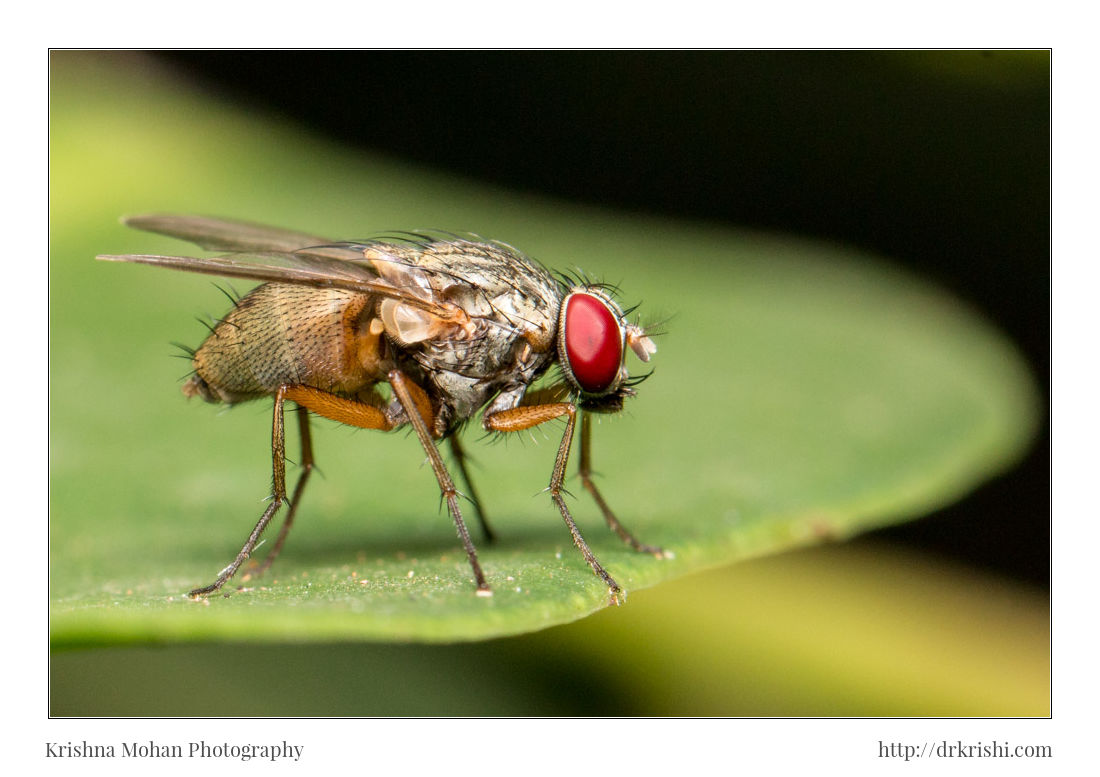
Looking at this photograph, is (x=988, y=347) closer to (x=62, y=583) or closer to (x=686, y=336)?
(x=686, y=336)

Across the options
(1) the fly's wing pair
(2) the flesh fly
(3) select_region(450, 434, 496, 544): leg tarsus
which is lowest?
(3) select_region(450, 434, 496, 544): leg tarsus

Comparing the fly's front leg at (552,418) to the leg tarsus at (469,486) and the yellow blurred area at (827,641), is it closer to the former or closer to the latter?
the leg tarsus at (469,486)

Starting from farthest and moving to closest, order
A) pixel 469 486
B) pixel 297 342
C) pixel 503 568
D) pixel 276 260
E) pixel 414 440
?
pixel 414 440 < pixel 469 486 < pixel 297 342 < pixel 276 260 < pixel 503 568

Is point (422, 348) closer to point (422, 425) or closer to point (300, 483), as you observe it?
point (422, 425)

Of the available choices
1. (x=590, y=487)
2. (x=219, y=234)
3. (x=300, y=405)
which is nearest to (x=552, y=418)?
(x=590, y=487)

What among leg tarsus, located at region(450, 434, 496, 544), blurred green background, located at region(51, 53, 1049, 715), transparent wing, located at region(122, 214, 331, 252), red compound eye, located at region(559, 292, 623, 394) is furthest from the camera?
transparent wing, located at region(122, 214, 331, 252)

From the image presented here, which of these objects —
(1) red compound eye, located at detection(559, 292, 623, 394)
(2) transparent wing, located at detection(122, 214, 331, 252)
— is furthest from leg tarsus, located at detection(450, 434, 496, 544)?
(2) transparent wing, located at detection(122, 214, 331, 252)

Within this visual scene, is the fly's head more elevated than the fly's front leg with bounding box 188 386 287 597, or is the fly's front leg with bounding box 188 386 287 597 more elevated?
the fly's head

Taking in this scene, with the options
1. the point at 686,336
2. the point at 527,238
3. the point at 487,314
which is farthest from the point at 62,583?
the point at 527,238

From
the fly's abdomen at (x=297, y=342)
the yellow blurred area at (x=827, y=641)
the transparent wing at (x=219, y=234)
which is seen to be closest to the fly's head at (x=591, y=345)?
the fly's abdomen at (x=297, y=342)

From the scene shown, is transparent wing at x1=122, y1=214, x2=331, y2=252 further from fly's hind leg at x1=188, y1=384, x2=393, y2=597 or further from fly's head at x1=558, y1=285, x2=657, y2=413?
fly's head at x1=558, y1=285, x2=657, y2=413
